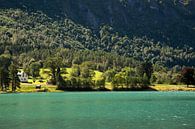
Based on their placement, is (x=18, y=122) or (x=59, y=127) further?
(x=18, y=122)

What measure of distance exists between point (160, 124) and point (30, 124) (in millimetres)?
19118

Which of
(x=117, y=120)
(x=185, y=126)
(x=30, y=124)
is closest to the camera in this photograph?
(x=185, y=126)

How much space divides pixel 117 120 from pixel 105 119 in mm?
2560

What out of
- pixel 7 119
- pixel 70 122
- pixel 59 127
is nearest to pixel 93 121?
pixel 70 122

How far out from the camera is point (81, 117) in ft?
262

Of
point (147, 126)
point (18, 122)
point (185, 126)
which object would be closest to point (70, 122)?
point (18, 122)

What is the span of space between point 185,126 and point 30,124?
890 inches

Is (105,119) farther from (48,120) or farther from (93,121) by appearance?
(48,120)

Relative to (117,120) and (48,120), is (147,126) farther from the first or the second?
(48,120)

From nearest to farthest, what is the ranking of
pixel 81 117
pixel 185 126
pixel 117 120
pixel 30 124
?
pixel 185 126
pixel 30 124
pixel 117 120
pixel 81 117

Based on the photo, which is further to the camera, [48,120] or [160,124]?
[48,120]

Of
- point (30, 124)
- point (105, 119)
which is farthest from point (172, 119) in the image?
point (30, 124)

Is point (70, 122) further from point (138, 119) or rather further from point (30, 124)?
point (138, 119)

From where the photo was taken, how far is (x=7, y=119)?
251ft
